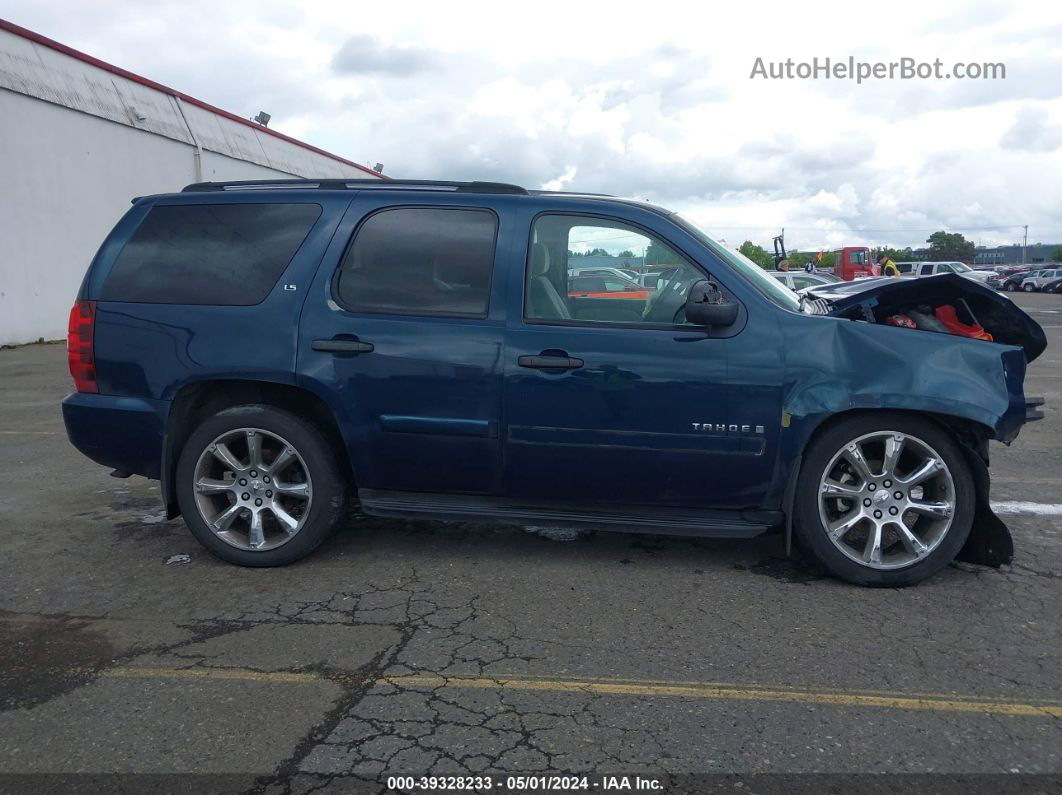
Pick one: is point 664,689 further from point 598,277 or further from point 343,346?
point 343,346

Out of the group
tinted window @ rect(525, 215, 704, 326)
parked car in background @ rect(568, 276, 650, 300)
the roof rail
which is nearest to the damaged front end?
tinted window @ rect(525, 215, 704, 326)

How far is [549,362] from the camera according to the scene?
4.24 meters

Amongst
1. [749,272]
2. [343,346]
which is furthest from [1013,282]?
[343,346]

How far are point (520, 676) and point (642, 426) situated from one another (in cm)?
138

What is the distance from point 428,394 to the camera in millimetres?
4352

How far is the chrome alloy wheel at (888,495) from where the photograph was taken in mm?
4185

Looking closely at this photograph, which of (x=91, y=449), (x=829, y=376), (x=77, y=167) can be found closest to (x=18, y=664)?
(x=91, y=449)

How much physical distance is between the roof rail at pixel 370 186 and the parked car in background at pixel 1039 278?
A: 57359 mm

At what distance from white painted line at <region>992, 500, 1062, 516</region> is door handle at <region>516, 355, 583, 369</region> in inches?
123

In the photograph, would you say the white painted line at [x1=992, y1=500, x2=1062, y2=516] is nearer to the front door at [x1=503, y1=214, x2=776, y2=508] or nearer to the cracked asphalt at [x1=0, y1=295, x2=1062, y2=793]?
the cracked asphalt at [x1=0, y1=295, x2=1062, y2=793]

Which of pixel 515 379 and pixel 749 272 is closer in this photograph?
pixel 515 379

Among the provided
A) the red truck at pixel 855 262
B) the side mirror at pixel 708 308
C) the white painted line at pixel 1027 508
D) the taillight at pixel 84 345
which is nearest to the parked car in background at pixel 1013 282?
the red truck at pixel 855 262

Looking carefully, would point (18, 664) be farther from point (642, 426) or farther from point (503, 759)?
point (642, 426)

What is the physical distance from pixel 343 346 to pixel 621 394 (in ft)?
4.58
